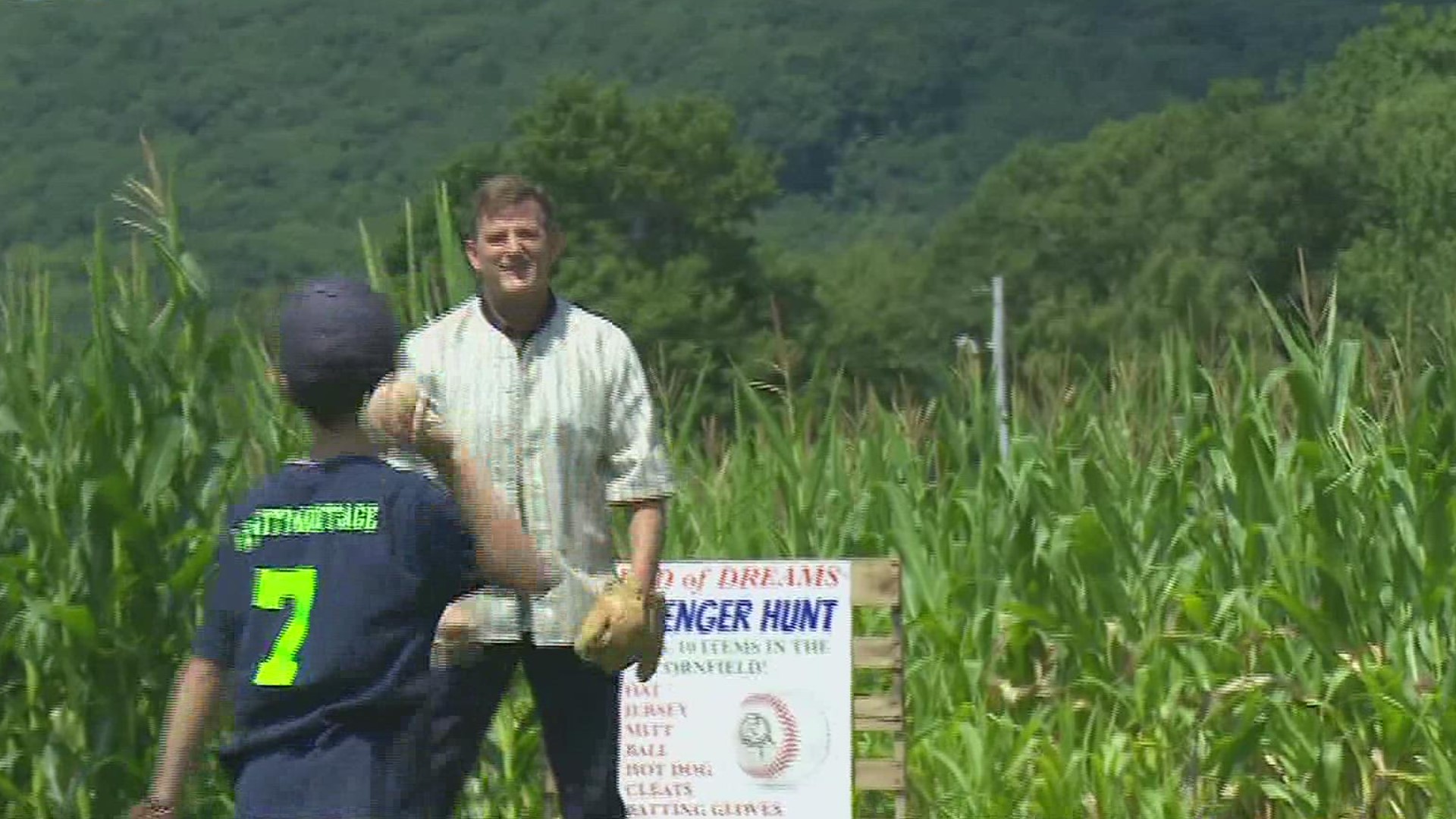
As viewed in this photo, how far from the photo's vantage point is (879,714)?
7977mm

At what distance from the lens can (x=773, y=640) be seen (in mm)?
7758

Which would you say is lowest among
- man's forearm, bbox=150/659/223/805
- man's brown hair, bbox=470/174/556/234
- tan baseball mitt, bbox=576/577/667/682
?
man's forearm, bbox=150/659/223/805

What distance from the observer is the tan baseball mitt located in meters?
4.89

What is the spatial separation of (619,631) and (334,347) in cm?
138

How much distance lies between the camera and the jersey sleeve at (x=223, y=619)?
3.73 m

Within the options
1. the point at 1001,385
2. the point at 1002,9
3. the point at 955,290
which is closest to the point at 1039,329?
the point at 955,290

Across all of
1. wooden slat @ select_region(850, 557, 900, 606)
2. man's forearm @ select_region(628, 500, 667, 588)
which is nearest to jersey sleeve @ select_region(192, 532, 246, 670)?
man's forearm @ select_region(628, 500, 667, 588)

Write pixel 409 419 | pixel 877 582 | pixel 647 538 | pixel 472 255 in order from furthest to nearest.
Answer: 1. pixel 877 582
2. pixel 472 255
3. pixel 647 538
4. pixel 409 419

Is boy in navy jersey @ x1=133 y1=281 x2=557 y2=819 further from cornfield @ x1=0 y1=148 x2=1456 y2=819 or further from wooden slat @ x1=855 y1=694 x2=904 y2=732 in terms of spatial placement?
wooden slat @ x1=855 y1=694 x2=904 y2=732

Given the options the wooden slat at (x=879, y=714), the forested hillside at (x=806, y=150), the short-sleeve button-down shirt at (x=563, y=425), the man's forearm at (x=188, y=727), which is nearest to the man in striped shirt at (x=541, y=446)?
the short-sleeve button-down shirt at (x=563, y=425)

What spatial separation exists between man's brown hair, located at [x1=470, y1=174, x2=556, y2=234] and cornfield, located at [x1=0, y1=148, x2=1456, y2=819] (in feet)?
7.06

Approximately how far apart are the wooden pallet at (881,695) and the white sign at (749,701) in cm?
20

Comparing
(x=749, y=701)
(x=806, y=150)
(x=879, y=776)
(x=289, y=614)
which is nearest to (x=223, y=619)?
(x=289, y=614)

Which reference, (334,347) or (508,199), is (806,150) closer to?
(508,199)
